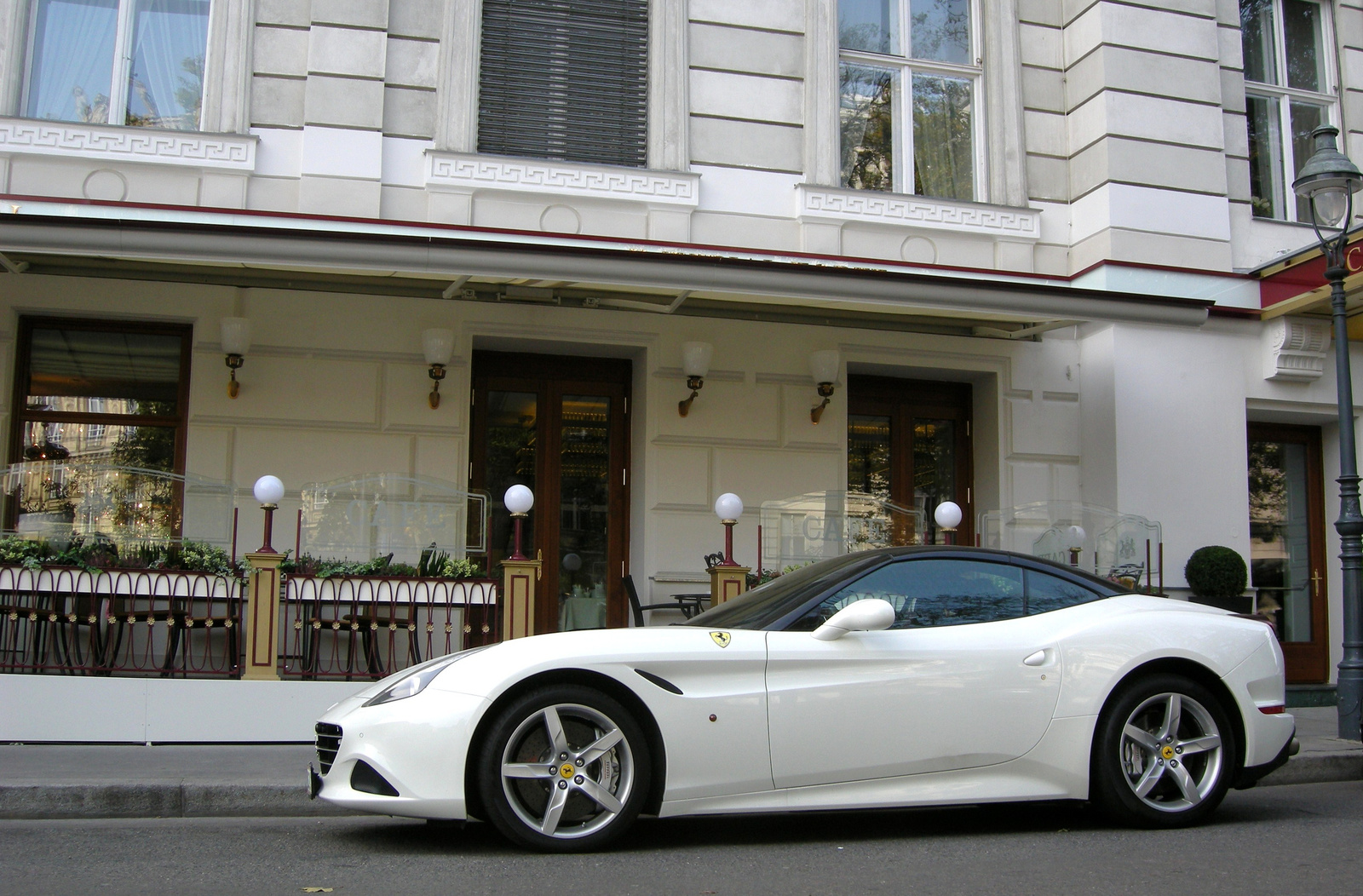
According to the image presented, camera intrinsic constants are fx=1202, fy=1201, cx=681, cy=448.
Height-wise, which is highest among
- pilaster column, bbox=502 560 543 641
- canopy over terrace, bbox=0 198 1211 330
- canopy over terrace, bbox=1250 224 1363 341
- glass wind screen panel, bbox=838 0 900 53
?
glass wind screen panel, bbox=838 0 900 53

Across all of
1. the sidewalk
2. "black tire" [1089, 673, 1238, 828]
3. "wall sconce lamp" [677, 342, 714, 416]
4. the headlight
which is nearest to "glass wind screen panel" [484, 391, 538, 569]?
"wall sconce lamp" [677, 342, 714, 416]

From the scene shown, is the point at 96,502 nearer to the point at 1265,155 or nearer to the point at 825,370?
the point at 825,370

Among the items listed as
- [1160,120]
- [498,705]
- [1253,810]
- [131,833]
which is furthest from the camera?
[1160,120]

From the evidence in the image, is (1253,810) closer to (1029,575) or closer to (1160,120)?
(1029,575)

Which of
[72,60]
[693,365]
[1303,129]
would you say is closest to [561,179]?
[693,365]

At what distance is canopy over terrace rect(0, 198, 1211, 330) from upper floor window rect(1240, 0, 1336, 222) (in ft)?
11.2

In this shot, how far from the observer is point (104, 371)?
410 inches

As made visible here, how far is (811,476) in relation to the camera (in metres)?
11.5

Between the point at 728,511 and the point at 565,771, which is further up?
the point at 728,511

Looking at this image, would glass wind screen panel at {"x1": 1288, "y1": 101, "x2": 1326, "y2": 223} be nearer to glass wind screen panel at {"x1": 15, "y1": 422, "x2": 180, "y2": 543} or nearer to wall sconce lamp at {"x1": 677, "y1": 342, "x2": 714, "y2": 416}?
wall sconce lamp at {"x1": 677, "y1": 342, "x2": 714, "y2": 416}

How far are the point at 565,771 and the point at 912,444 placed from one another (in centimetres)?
824

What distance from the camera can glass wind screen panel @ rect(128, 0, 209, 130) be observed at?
34.9 feet

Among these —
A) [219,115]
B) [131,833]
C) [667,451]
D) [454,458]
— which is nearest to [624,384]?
[667,451]

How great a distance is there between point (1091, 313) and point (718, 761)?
681 centimetres
